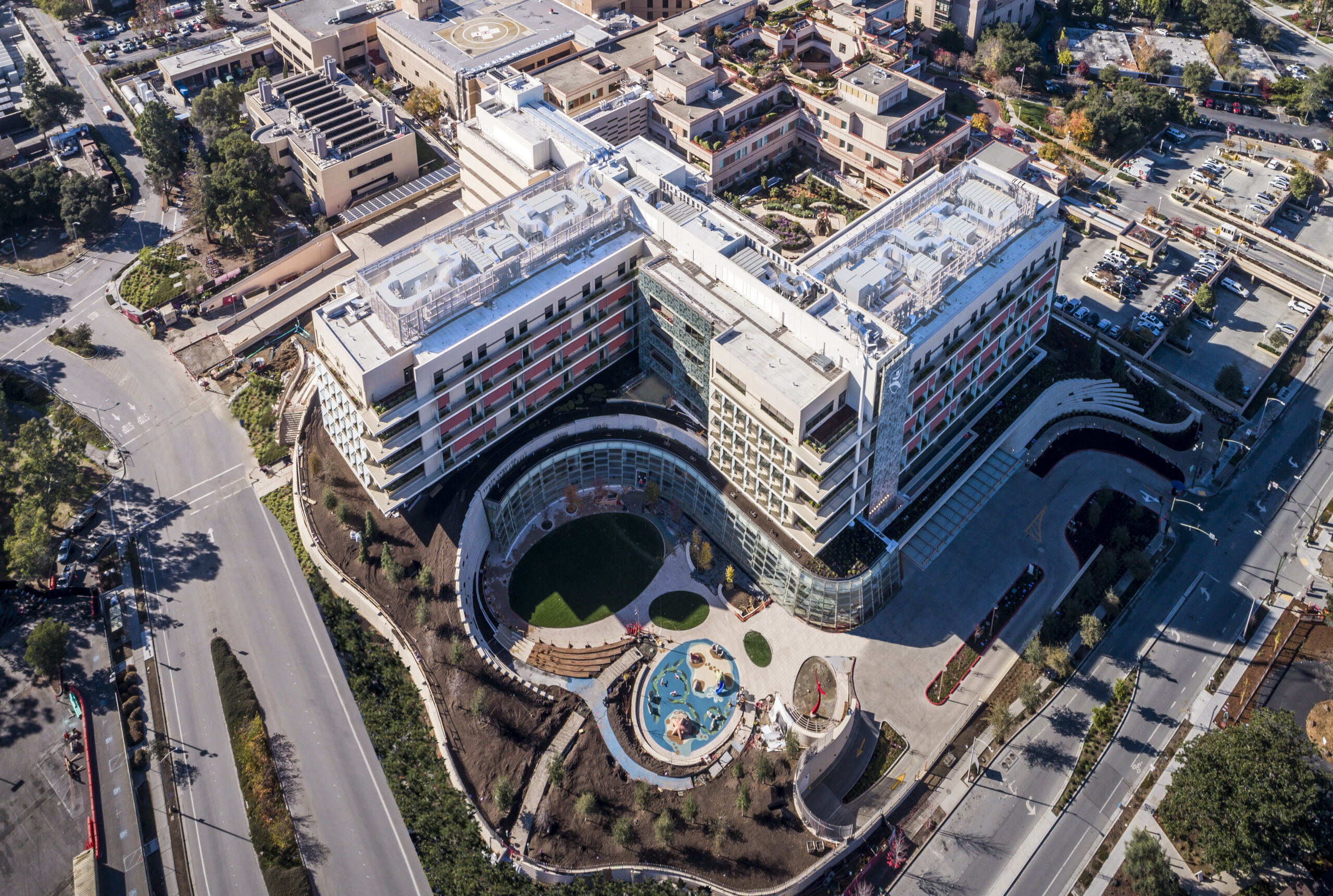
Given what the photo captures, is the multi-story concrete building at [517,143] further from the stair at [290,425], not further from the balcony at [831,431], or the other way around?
the balcony at [831,431]

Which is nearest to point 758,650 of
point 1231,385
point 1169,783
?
point 1169,783

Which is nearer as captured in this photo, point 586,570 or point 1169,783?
point 1169,783

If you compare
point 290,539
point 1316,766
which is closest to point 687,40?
point 290,539

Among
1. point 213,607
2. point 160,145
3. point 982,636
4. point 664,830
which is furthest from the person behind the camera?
point 160,145

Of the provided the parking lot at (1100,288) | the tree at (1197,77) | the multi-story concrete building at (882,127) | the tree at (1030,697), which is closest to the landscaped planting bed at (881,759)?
the tree at (1030,697)

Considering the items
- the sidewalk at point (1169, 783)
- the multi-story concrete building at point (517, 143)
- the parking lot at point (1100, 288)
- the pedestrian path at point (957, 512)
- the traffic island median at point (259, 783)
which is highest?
the multi-story concrete building at point (517, 143)

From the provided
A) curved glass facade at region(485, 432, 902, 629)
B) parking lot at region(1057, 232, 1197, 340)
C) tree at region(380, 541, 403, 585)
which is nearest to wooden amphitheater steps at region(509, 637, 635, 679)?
curved glass facade at region(485, 432, 902, 629)

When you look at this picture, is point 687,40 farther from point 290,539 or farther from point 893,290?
point 290,539

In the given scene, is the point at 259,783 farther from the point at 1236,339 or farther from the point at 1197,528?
the point at 1236,339
